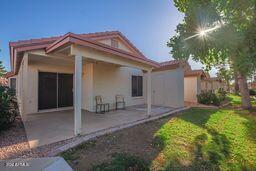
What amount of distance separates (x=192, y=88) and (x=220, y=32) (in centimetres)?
1281

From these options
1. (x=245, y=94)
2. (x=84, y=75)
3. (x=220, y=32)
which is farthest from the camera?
(x=245, y=94)

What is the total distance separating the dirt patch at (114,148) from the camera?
3.96m

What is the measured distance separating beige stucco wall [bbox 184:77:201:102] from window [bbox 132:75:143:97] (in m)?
A: 7.39

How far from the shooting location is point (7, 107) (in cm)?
629

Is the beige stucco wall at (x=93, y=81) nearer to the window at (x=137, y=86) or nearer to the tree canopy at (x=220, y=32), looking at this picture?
the window at (x=137, y=86)

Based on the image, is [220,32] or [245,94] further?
[245,94]

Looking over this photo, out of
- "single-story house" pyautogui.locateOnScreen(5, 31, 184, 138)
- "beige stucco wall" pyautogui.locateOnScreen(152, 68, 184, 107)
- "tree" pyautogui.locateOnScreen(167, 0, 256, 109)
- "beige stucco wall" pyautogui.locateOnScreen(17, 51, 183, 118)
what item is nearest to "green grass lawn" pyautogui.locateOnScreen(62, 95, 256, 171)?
"single-story house" pyautogui.locateOnScreen(5, 31, 184, 138)

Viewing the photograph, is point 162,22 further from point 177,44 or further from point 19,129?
point 19,129

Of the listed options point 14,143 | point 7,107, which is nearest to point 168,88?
point 7,107

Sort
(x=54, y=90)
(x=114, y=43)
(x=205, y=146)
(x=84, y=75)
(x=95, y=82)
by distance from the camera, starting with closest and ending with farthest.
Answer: (x=205, y=146)
(x=54, y=90)
(x=95, y=82)
(x=84, y=75)
(x=114, y=43)

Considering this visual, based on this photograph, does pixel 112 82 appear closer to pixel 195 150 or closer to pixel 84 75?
pixel 84 75

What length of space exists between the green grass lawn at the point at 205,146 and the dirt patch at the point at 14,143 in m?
3.67

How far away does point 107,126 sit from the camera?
277 inches

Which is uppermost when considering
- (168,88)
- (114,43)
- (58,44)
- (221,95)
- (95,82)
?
(114,43)
